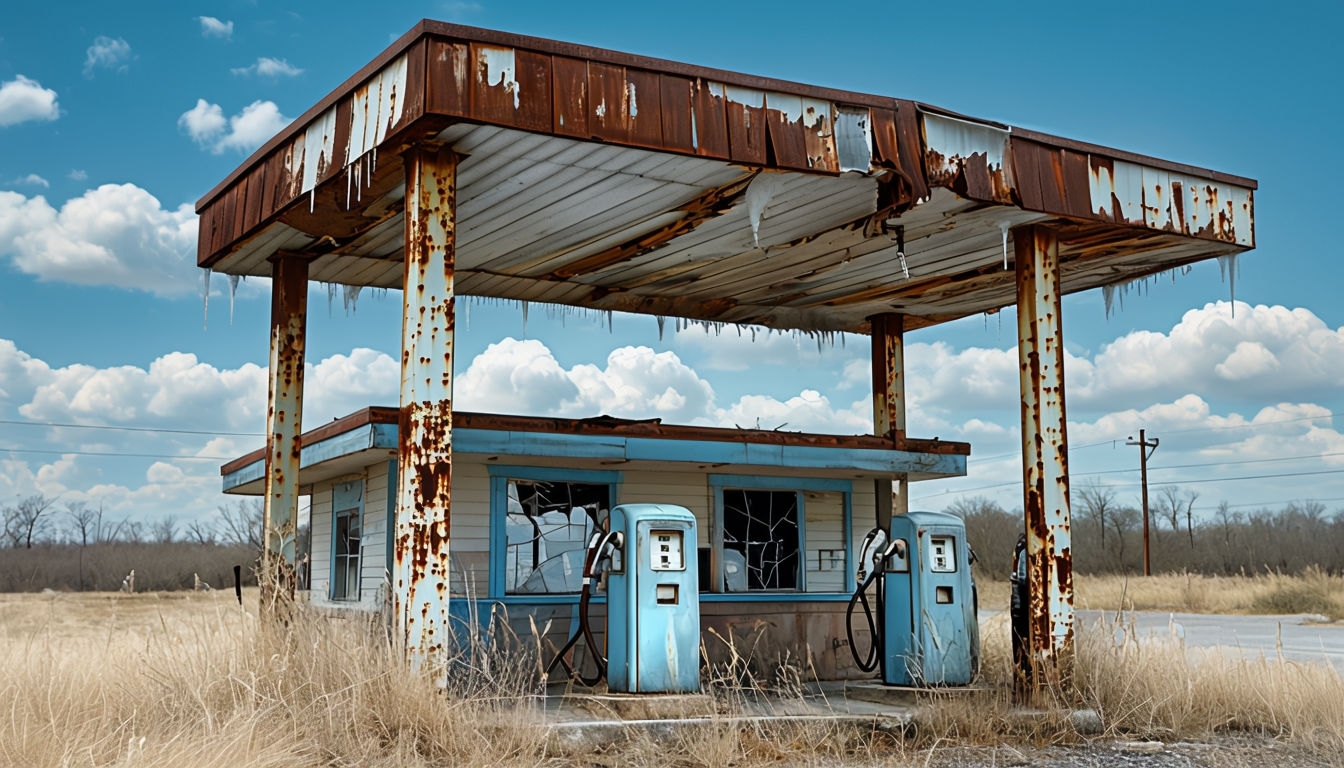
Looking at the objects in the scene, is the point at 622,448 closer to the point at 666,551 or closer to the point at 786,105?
the point at 666,551

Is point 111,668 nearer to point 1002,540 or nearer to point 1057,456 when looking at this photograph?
point 1057,456

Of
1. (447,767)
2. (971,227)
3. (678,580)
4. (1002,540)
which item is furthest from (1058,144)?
(1002,540)

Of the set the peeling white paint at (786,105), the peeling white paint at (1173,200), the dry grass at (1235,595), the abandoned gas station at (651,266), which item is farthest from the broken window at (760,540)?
the dry grass at (1235,595)

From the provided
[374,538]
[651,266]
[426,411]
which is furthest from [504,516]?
[426,411]

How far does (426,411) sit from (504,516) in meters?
3.57

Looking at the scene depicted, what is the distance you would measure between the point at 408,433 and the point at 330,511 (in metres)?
6.06

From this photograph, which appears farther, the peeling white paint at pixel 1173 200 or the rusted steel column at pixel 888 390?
the rusted steel column at pixel 888 390

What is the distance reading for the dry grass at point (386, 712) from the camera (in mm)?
6805

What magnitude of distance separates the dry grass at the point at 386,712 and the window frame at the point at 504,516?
52 centimetres

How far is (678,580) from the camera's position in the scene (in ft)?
29.8

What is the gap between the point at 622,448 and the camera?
11195 mm

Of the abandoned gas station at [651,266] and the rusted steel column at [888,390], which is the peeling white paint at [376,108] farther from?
the rusted steel column at [888,390]

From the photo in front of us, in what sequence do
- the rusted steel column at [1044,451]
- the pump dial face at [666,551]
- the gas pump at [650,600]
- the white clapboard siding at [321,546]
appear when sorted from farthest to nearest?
the white clapboard siding at [321,546] → the rusted steel column at [1044,451] → the pump dial face at [666,551] → the gas pump at [650,600]

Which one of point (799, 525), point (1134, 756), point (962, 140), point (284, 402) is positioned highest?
point (962, 140)
